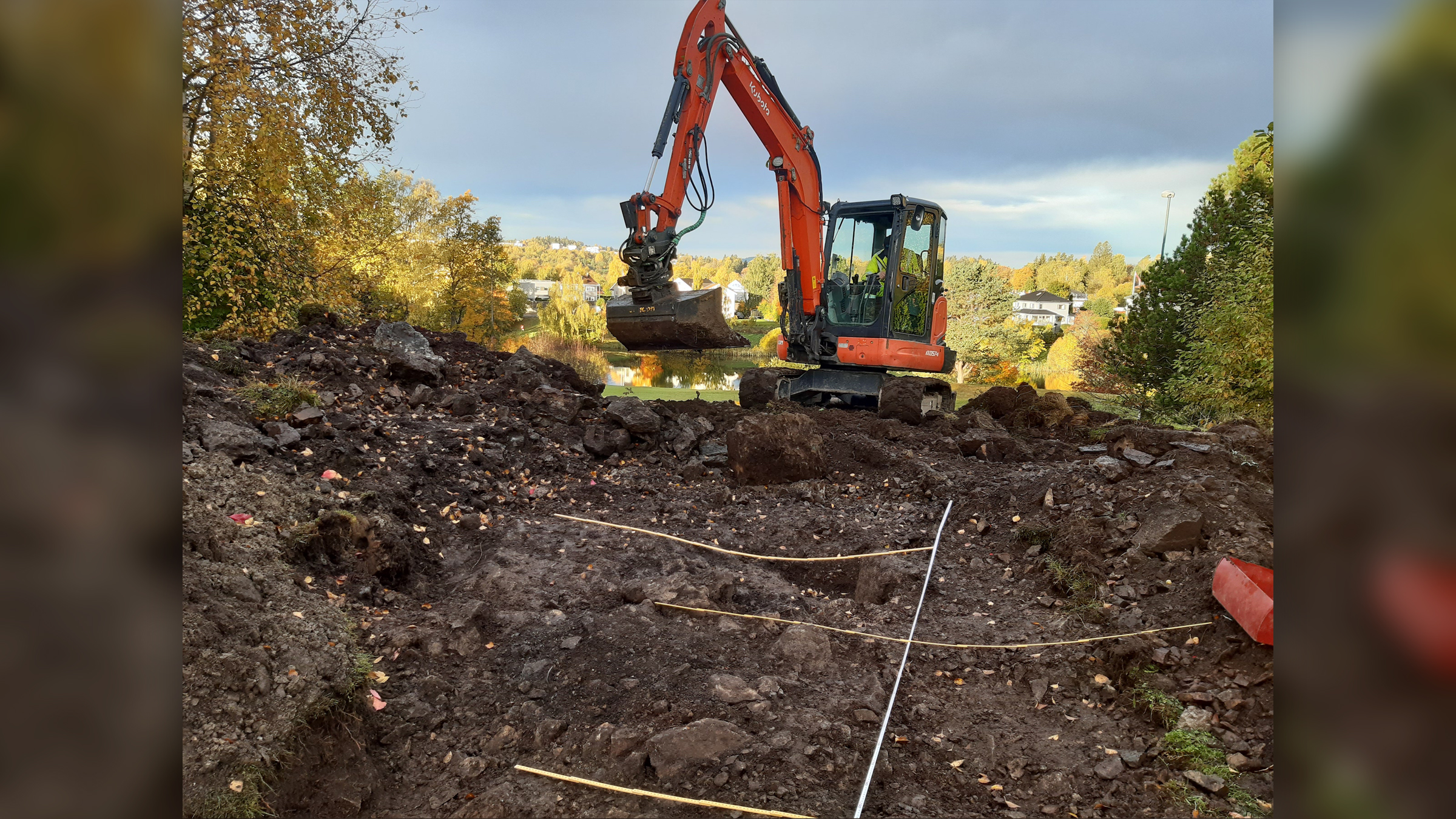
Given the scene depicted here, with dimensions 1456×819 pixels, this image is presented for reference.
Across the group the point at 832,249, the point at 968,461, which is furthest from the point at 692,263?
the point at 968,461

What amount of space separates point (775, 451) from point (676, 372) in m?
26.3

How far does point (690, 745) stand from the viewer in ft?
10.5

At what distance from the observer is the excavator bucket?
909 cm

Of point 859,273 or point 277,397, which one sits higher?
point 859,273

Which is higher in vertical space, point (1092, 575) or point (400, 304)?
point (400, 304)

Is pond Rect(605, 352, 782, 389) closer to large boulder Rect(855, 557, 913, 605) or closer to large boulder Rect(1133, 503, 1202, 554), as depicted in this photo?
large boulder Rect(855, 557, 913, 605)

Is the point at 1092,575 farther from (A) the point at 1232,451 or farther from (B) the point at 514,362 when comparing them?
(B) the point at 514,362

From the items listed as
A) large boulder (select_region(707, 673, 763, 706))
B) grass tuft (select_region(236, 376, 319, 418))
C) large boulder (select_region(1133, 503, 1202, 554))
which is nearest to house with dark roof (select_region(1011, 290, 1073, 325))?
large boulder (select_region(1133, 503, 1202, 554))

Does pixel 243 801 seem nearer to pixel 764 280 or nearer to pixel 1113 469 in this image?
pixel 1113 469

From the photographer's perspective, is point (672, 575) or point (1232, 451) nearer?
point (672, 575)

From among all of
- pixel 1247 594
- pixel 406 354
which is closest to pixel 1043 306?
pixel 406 354

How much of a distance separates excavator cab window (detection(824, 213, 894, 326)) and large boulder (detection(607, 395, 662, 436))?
13.3 feet
